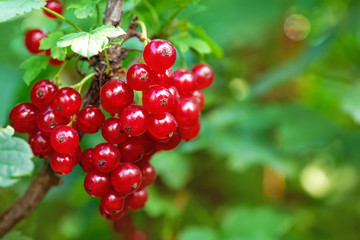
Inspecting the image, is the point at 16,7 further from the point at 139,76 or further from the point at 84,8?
the point at 139,76

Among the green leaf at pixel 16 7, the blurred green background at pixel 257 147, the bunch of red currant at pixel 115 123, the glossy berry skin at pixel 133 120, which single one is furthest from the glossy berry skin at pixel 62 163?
the blurred green background at pixel 257 147

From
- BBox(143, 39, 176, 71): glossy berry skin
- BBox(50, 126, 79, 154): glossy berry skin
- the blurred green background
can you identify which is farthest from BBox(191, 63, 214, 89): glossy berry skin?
the blurred green background

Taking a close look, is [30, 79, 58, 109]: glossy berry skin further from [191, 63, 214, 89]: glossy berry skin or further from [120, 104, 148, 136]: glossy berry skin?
[191, 63, 214, 89]: glossy berry skin

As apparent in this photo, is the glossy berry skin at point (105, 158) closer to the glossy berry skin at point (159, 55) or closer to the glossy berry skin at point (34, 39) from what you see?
the glossy berry skin at point (159, 55)

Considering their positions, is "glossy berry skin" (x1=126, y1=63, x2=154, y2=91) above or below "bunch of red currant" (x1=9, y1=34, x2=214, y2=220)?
above

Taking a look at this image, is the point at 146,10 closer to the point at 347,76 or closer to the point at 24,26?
the point at 24,26

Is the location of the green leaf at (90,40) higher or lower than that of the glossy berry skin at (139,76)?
higher
